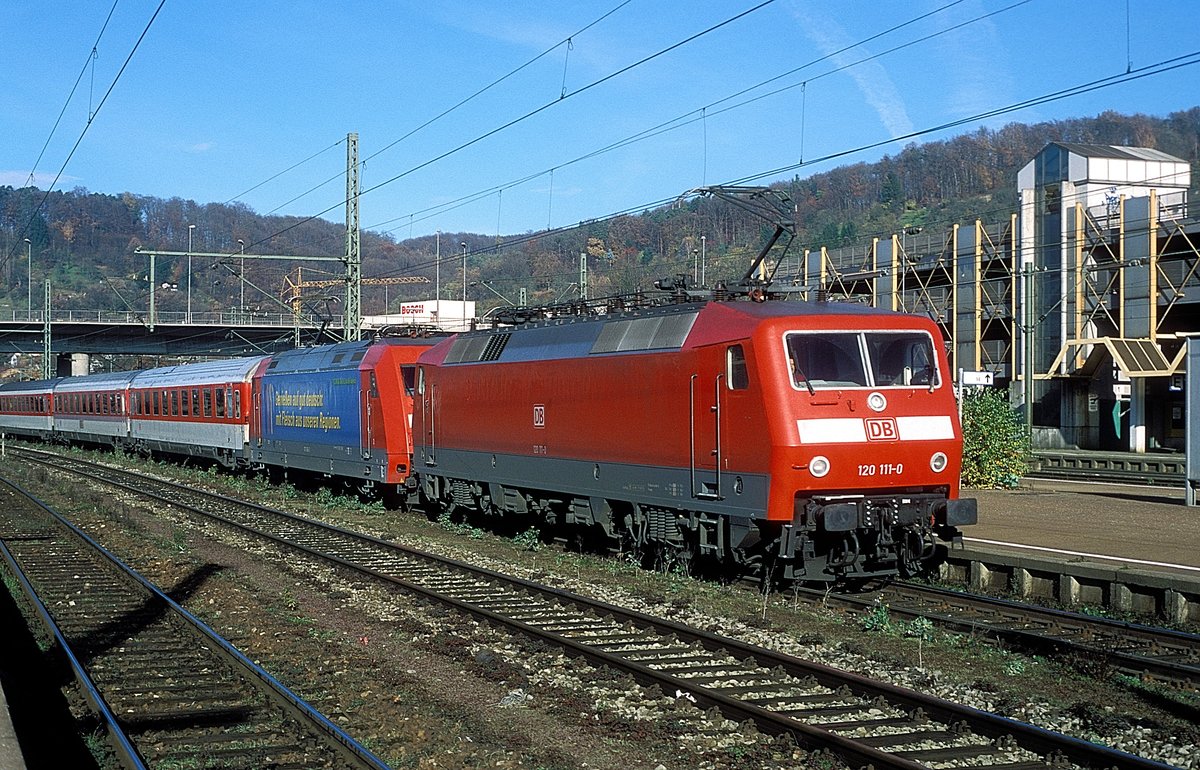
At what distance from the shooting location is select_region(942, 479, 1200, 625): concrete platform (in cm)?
1308

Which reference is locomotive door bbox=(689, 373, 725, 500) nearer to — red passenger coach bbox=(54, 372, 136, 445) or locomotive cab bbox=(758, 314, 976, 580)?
locomotive cab bbox=(758, 314, 976, 580)

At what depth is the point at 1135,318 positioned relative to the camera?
142ft

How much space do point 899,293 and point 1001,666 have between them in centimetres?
4529

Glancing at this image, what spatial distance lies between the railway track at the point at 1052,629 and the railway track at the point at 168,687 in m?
6.81

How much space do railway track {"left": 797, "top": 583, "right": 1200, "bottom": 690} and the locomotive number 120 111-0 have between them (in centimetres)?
151

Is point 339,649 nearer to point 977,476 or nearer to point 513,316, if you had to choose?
point 513,316

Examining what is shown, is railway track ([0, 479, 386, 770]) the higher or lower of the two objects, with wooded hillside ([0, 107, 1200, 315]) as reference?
lower

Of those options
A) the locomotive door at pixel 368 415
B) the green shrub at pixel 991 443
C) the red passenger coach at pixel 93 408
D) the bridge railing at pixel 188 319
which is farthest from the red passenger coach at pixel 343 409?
the red passenger coach at pixel 93 408

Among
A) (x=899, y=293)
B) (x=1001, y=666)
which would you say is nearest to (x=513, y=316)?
(x=1001, y=666)

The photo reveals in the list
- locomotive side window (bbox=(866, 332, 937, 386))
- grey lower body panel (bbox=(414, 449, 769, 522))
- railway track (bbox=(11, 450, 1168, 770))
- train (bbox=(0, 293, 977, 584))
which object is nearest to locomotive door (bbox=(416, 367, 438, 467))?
train (bbox=(0, 293, 977, 584))

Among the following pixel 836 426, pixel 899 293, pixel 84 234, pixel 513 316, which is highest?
pixel 84 234

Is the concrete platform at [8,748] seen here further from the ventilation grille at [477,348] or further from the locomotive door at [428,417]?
the locomotive door at [428,417]

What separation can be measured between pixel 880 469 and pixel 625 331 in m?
4.60

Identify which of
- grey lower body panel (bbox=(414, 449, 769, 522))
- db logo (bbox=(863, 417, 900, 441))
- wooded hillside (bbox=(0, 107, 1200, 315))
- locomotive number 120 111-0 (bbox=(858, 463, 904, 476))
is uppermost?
wooded hillside (bbox=(0, 107, 1200, 315))
